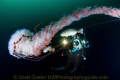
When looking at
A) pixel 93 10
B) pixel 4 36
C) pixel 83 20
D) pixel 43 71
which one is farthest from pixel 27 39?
pixel 93 10

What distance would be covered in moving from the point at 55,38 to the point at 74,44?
0.77m

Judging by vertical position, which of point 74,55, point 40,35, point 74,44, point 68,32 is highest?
point 68,32

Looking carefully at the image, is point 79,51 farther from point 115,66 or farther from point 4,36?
point 4,36

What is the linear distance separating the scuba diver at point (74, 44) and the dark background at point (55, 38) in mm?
253

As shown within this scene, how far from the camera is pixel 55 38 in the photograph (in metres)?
3.44

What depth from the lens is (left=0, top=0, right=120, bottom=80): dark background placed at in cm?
359

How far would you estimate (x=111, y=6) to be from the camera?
11.9 ft

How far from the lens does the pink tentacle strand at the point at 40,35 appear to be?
3270 mm

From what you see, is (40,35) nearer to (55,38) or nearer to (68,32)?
(55,38)

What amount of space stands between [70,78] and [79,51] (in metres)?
1.27

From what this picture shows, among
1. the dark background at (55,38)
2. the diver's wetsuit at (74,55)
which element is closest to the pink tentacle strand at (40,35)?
the dark background at (55,38)

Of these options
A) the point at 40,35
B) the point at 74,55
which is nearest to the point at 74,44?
→ the point at 74,55

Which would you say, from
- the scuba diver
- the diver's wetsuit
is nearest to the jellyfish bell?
the scuba diver

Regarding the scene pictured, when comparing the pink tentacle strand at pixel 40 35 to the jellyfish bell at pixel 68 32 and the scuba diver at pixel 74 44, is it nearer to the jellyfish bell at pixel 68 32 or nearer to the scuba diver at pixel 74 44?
the jellyfish bell at pixel 68 32
